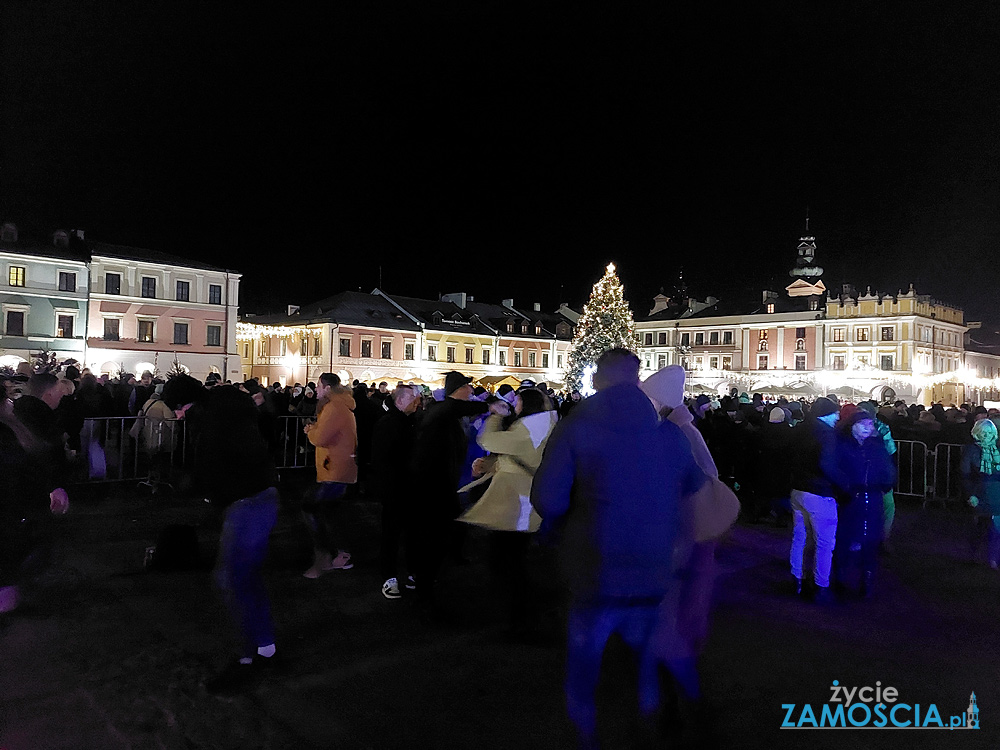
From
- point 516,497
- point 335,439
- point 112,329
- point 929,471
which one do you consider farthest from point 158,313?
point 516,497

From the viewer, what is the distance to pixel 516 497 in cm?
484

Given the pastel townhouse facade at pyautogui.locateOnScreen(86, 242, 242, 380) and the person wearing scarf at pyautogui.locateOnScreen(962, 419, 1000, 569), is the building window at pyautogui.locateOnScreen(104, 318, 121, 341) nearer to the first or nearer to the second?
the pastel townhouse facade at pyautogui.locateOnScreen(86, 242, 242, 380)

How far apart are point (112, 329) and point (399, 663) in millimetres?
44644

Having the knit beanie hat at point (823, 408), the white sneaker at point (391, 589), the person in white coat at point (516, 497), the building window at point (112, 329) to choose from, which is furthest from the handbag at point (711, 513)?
the building window at point (112, 329)

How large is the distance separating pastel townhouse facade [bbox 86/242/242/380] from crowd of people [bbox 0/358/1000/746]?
37754mm

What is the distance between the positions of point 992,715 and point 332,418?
5495mm

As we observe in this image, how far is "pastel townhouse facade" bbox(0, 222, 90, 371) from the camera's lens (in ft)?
125

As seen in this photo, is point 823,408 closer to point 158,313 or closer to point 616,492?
point 616,492

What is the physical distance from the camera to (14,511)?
4621 mm

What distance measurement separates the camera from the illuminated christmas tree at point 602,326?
40.8 meters

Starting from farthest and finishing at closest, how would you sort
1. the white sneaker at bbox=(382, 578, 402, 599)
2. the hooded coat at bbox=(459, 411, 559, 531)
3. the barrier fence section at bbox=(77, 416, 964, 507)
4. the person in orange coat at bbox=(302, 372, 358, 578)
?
the barrier fence section at bbox=(77, 416, 964, 507)
the person in orange coat at bbox=(302, 372, 358, 578)
the white sneaker at bbox=(382, 578, 402, 599)
the hooded coat at bbox=(459, 411, 559, 531)

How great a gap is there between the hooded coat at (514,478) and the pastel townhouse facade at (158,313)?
42.0m

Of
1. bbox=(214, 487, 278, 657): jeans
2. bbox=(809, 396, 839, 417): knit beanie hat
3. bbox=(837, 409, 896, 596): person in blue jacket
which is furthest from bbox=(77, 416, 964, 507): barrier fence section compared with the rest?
bbox=(214, 487, 278, 657): jeans

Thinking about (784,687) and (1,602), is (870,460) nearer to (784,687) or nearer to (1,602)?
(784,687)
